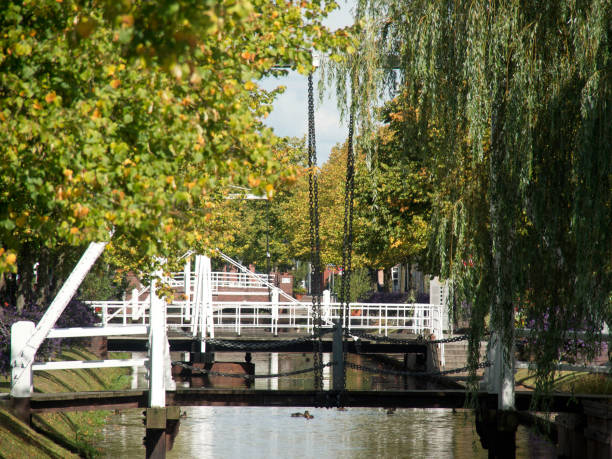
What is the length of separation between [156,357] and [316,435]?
609 centimetres

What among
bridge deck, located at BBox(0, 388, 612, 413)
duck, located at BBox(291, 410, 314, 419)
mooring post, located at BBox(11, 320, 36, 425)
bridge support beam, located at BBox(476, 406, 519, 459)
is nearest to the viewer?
mooring post, located at BBox(11, 320, 36, 425)

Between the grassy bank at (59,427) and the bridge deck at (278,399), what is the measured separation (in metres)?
0.64

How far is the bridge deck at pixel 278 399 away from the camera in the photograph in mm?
13188

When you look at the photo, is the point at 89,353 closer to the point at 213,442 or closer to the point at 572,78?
the point at 213,442

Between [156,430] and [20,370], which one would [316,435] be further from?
[20,370]

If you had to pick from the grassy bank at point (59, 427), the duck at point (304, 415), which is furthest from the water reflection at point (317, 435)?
the grassy bank at point (59, 427)

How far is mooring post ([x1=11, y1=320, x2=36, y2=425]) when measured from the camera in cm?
1287

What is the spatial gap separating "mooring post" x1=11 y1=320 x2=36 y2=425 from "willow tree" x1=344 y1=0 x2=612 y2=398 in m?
6.23

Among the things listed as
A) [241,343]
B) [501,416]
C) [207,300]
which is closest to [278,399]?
[501,416]

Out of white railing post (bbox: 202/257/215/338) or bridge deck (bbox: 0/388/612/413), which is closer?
bridge deck (bbox: 0/388/612/413)

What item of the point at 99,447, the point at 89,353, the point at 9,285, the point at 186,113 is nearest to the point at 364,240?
the point at 89,353

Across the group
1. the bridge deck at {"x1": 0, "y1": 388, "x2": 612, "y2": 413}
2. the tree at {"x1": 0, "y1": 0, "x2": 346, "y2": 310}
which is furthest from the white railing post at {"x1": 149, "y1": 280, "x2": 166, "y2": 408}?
the tree at {"x1": 0, "y1": 0, "x2": 346, "y2": 310}

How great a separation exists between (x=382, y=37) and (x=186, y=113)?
210 inches

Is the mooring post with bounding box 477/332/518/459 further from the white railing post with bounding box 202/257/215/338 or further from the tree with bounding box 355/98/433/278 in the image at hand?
the white railing post with bounding box 202/257/215/338
